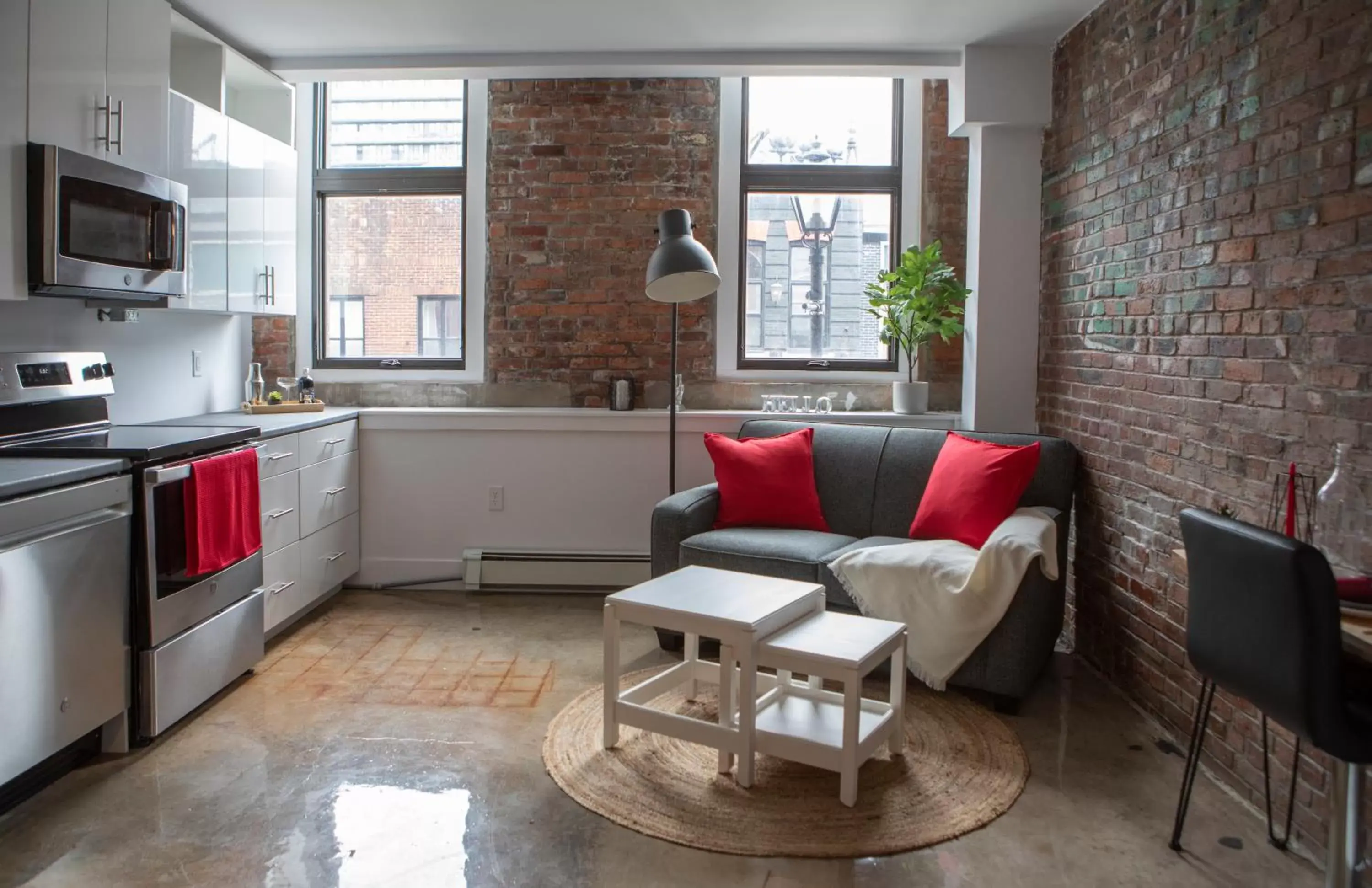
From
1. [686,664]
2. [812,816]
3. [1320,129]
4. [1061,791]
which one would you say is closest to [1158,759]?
[1061,791]

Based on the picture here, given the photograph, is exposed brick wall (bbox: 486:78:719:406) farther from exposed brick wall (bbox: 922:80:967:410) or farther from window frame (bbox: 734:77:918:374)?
exposed brick wall (bbox: 922:80:967:410)

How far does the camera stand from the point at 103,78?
324cm

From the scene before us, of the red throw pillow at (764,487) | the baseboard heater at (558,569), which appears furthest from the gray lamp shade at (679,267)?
the baseboard heater at (558,569)

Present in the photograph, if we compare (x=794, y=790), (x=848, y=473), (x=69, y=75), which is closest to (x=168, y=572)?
(x=69, y=75)

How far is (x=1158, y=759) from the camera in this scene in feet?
9.97

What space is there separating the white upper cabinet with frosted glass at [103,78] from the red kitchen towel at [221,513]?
1.07 meters

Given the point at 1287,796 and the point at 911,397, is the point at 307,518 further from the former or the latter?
the point at 1287,796

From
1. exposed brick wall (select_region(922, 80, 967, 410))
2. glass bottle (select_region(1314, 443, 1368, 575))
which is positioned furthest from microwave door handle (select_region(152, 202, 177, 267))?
glass bottle (select_region(1314, 443, 1368, 575))

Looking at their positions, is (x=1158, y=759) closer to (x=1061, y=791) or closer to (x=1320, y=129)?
(x=1061, y=791)

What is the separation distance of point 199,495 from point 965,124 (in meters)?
3.39

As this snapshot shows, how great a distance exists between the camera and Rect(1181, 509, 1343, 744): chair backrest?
72.3 inches

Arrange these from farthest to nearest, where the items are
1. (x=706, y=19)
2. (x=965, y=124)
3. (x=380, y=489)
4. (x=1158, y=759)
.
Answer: (x=380, y=489) → (x=965, y=124) → (x=706, y=19) → (x=1158, y=759)

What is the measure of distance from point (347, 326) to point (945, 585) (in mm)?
3423

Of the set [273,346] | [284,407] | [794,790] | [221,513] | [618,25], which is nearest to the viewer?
[794,790]
